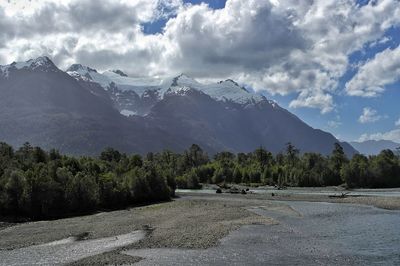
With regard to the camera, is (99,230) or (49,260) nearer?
(49,260)

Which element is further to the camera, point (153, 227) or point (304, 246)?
point (153, 227)

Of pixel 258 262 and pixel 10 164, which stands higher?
pixel 10 164

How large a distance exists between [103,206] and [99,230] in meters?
43.7

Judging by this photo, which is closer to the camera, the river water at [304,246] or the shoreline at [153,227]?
the river water at [304,246]

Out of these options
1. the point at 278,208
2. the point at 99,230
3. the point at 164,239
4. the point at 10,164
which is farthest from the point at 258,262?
the point at 10,164

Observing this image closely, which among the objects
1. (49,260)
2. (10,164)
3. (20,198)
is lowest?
(49,260)

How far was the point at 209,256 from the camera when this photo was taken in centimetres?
5784

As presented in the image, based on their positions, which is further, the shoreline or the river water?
the shoreline

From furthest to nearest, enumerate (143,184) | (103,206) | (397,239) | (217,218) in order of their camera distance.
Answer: (143,184), (103,206), (217,218), (397,239)

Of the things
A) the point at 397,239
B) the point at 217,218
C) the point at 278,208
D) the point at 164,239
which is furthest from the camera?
the point at 278,208

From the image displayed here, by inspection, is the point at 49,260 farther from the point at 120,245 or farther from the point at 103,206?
the point at 103,206

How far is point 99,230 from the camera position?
81875mm

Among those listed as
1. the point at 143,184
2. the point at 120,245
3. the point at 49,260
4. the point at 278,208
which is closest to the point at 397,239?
the point at 120,245

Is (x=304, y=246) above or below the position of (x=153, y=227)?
below
